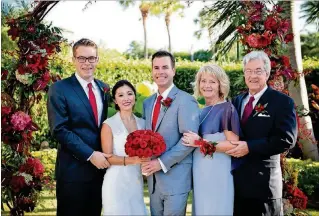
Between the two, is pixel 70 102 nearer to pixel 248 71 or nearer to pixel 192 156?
pixel 192 156

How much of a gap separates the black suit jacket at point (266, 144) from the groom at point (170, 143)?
42cm

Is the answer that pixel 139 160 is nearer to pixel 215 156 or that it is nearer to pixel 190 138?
pixel 190 138

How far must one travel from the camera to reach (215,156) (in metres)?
3.88

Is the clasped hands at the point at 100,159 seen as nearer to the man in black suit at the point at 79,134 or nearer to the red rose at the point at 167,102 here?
the man in black suit at the point at 79,134

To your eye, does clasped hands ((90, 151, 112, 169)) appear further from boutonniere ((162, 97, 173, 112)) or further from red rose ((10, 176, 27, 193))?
red rose ((10, 176, 27, 193))

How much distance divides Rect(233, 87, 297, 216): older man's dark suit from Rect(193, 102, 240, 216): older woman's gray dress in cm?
10

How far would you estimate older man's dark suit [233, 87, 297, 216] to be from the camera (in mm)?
3797

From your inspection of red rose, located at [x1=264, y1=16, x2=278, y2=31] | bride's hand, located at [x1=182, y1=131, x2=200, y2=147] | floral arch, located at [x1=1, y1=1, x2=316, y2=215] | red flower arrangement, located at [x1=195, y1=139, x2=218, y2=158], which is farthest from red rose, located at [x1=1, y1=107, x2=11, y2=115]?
red rose, located at [x1=264, y1=16, x2=278, y2=31]

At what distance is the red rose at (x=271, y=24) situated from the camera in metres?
4.75

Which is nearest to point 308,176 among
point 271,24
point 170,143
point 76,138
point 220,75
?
point 271,24

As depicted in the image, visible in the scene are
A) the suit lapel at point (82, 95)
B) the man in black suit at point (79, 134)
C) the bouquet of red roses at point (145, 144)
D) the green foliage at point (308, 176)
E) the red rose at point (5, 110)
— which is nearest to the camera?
the bouquet of red roses at point (145, 144)

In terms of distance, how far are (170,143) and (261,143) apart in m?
0.70

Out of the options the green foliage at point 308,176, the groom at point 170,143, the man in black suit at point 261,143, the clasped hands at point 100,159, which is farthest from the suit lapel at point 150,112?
the green foliage at point 308,176

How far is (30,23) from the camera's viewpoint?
4.78m
